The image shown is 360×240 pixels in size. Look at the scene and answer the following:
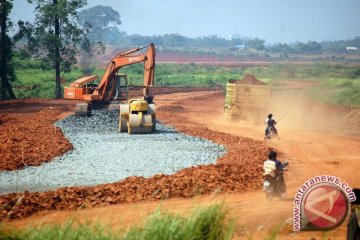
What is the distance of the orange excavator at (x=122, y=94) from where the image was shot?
2408 centimetres

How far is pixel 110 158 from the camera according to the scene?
18.3 meters

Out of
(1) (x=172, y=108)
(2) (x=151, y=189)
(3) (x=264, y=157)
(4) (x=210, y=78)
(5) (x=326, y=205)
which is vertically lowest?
(1) (x=172, y=108)

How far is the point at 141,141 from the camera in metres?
22.0

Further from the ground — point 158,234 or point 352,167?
point 158,234

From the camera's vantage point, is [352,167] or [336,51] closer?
[352,167]

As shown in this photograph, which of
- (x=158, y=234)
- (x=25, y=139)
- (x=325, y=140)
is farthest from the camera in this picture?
(x=325, y=140)

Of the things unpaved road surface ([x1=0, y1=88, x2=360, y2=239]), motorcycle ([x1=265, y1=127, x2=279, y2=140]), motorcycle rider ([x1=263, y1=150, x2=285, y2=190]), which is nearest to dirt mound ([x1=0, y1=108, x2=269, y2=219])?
unpaved road surface ([x1=0, y1=88, x2=360, y2=239])

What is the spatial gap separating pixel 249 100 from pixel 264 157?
11.4 m

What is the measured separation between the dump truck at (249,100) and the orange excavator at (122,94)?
4938 millimetres

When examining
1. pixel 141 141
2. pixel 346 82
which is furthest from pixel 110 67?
pixel 346 82

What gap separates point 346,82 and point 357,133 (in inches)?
1142

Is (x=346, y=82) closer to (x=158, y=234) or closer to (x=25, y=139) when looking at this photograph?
(x=25, y=139)

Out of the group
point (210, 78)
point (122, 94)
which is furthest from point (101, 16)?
point (122, 94)

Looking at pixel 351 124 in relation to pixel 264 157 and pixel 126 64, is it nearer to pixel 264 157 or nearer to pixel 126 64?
pixel 264 157
